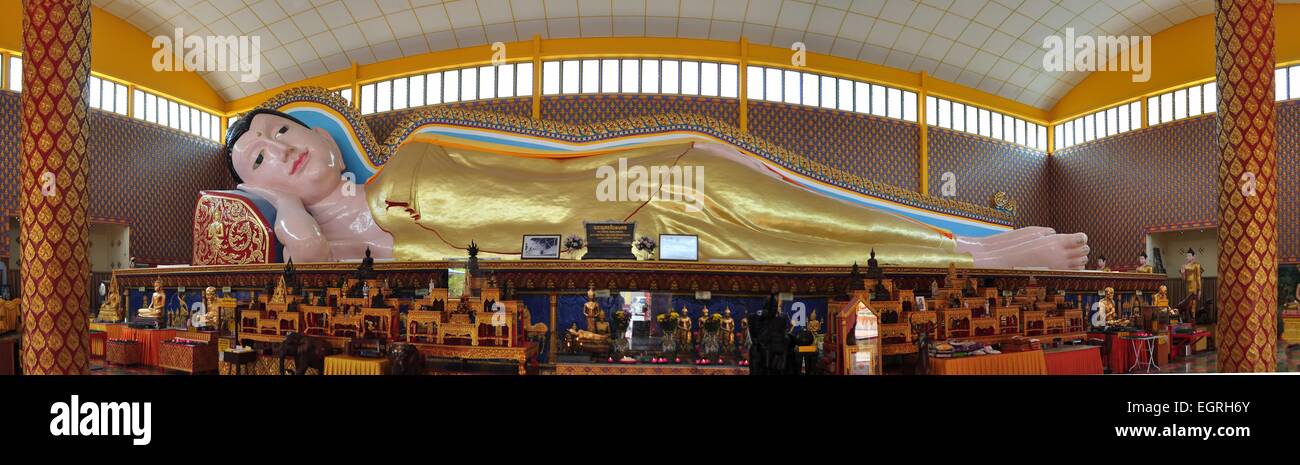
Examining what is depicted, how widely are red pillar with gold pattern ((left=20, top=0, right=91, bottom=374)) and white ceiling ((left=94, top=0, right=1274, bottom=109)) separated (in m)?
8.89

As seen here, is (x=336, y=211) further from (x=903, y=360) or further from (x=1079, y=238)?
(x=1079, y=238)

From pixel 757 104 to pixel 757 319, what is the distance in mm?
9599

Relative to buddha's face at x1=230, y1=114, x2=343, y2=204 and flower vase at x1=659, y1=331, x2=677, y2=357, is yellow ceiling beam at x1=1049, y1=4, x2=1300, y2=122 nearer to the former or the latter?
flower vase at x1=659, y1=331, x2=677, y2=357

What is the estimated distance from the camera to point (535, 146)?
9328mm

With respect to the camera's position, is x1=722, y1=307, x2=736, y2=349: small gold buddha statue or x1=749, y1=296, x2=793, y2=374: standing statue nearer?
x1=749, y1=296, x2=793, y2=374: standing statue

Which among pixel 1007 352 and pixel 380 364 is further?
pixel 1007 352

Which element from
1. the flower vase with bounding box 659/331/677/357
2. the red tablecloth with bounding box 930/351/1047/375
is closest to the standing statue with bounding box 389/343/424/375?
the flower vase with bounding box 659/331/677/357

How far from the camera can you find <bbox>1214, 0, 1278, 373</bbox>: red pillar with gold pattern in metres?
5.31

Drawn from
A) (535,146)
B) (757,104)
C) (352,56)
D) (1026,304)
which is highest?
(352,56)

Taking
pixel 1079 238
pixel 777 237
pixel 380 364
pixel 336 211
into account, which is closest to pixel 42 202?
pixel 380 364

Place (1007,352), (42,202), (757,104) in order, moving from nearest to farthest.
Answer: (42,202) < (1007,352) < (757,104)

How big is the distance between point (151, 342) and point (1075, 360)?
9673 millimetres

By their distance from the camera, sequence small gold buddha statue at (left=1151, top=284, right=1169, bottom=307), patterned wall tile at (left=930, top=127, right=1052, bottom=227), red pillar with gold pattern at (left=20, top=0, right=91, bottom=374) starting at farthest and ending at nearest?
patterned wall tile at (left=930, top=127, right=1052, bottom=227), small gold buddha statue at (left=1151, top=284, right=1169, bottom=307), red pillar with gold pattern at (left=20, top=0, right=91, bottom=374)

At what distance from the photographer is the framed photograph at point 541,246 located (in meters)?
7.47
